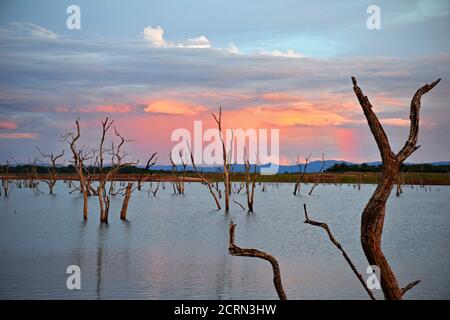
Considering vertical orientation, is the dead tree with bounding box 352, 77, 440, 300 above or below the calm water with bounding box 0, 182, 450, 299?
above

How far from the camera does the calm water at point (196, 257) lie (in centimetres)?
1263

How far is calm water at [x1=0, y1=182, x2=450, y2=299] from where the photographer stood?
1263cm

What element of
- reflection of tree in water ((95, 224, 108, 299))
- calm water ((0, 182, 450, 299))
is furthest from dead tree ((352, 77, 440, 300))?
reflection of tree in water ((95, 224, 108, 299))

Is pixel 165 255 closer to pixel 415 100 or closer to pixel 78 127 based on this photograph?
pixel 78 127

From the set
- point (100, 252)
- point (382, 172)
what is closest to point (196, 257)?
point (100, 252)

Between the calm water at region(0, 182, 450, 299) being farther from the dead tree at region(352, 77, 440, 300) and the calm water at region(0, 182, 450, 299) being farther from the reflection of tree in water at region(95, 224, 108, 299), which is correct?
the dead tree at region(352, 77, 440, 300)

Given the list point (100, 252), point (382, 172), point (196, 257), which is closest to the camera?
point (382, 172)

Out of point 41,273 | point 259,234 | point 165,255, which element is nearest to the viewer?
point 41,273

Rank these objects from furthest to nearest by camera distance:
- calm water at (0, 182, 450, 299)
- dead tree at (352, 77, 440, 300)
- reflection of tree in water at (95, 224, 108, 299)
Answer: reflection of tree in water at (95, 224, 108, 299) < calm water at (0, 182, 450, 299) < dead tree at (352, 77, 440, 300)

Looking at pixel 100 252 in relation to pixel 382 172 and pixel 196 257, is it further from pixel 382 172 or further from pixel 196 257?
pixel 382 172

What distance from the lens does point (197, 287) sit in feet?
42.3

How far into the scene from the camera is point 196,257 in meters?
17.4
